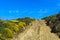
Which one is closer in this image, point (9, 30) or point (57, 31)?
point (9, 30)

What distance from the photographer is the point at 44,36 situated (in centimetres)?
2522

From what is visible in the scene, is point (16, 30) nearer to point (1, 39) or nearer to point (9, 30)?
point (9, 30)

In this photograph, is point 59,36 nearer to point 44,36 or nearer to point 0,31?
point 44,36

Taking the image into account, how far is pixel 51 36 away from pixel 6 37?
5.35 meters

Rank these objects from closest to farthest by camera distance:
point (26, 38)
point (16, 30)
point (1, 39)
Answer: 1. point (1, 39)
2. point (26, 38)
3. point (16, 30)

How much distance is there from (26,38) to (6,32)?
7.55 feet

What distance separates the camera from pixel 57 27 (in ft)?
89.6

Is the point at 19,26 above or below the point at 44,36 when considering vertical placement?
above

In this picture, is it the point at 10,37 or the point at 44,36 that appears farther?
the point at 44,36

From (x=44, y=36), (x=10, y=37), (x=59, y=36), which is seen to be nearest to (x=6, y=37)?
(x=10, y=37)

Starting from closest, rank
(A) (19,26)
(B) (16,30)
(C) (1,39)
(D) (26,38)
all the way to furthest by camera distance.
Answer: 1. (C) (1,39)
2. (D) (26,38)
3. (B) (16,30)
4. (A) (19,26)

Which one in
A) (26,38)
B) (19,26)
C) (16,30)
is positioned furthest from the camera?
(19,26)

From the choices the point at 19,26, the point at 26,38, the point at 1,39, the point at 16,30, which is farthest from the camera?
the point at 19,26

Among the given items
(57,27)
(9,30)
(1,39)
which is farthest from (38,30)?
(1,39)
